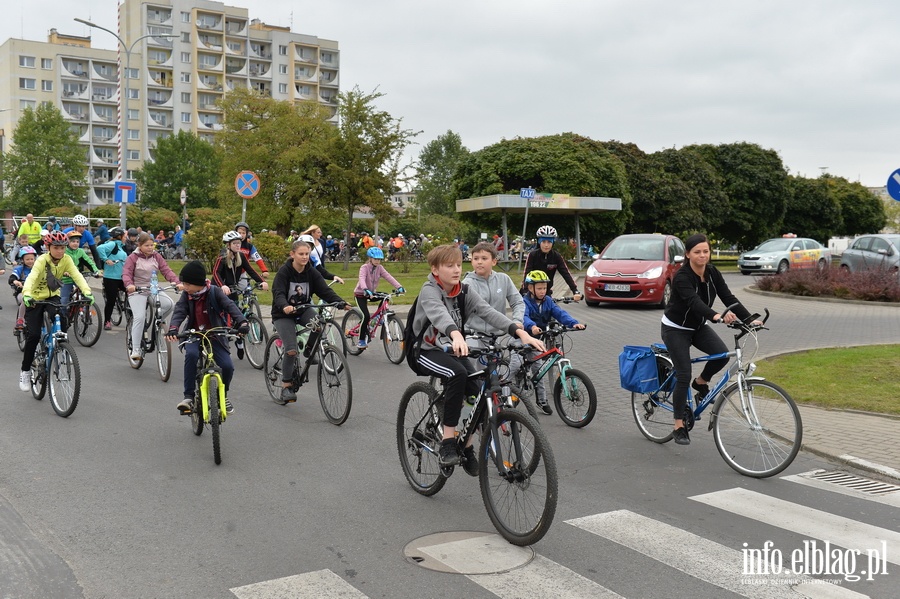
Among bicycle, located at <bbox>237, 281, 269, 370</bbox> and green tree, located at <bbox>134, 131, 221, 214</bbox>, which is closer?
bicycle, located at <bbox>237, 281, 269, 370</bbox>

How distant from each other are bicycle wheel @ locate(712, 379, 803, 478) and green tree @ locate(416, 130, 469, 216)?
97642 millimetres

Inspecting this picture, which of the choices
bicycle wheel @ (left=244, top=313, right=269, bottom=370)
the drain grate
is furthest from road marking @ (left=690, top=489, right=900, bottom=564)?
bicycle wheel @ (left=244, top=313, right=269, bottom=370)

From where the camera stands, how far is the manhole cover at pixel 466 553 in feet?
14.9

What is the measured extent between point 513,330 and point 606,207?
105 ft

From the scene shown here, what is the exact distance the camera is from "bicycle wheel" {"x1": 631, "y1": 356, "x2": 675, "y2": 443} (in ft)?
24.1

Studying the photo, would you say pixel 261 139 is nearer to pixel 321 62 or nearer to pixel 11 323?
pixel 11 323

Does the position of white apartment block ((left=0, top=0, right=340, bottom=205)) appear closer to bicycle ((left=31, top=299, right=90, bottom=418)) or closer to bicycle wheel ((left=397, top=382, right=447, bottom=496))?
bicycle ((left=31, top=299, right=90, bottom=418))

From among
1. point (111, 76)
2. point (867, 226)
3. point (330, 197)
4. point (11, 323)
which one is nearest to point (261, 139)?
point (330, 197)

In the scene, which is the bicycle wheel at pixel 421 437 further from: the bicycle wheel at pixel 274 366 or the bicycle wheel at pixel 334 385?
the bicycle wheel at pixel 274 366

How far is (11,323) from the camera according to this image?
16562 millimetres

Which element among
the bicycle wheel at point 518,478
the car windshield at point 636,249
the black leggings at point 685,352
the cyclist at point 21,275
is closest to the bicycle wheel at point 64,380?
the cyclist at point 21,275

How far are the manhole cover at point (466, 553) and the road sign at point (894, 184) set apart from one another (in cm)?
1071

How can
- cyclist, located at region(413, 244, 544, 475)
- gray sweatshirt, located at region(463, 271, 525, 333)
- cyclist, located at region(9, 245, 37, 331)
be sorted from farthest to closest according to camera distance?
cyclist, located at region(9, 245, 37, 331)
gray sweatshirt, located at region(463, 271, 525, 333)
cyclist, located at region(413, 244, 544, 475)

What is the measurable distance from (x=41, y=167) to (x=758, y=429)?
8259cm
